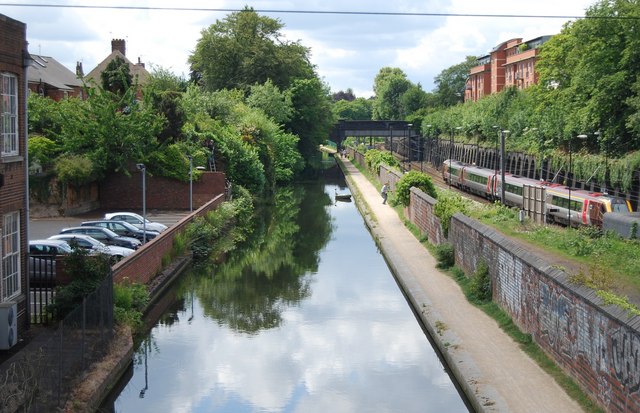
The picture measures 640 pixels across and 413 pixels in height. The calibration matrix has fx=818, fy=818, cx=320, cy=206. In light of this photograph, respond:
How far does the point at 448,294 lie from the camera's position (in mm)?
23484

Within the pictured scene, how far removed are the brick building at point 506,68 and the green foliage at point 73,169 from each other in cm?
5701

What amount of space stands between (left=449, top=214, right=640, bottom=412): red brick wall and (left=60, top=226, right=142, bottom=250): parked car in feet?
43.5

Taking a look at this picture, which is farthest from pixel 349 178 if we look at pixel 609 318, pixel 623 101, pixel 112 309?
pixel 609 318

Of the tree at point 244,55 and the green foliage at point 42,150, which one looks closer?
the green foliage at point 42,150

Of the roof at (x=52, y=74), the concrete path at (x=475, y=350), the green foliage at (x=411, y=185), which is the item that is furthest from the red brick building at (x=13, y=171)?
the roof at (x=52, y=74)

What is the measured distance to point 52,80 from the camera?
66.4 meters

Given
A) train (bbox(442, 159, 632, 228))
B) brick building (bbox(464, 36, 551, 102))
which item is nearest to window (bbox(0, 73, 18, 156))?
train (bbox(442, 159, 632, 228))

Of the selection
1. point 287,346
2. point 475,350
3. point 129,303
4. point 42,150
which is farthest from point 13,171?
point 42,150

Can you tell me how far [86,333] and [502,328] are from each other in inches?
368

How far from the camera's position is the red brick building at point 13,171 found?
1681cm

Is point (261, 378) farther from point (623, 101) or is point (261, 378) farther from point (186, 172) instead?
point (623, 101)

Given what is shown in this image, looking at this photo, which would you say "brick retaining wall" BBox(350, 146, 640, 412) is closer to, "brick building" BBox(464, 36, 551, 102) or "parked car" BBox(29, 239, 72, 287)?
"parked car" BBox(29, 239, 72, 287)

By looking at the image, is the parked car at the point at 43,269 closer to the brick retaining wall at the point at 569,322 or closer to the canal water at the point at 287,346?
the canal water at the point at 287,346

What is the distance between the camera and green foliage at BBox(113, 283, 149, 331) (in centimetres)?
1925
